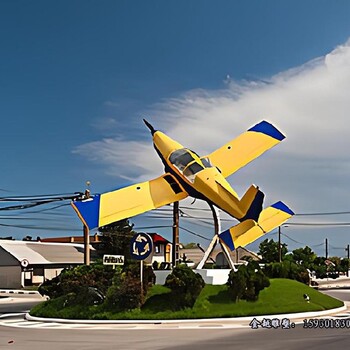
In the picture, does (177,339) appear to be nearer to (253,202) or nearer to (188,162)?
(253,202)

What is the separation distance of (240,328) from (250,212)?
5893mm

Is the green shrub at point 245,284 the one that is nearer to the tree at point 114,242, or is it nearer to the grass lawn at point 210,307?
the grass lawn at point 210,307

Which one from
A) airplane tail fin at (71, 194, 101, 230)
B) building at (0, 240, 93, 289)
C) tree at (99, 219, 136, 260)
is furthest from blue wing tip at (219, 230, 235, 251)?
tree at (99, 219, 136, 260)

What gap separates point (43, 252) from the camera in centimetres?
5991

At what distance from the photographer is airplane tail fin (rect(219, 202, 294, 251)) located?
987 inches

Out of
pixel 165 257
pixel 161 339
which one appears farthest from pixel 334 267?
pixel 161 339

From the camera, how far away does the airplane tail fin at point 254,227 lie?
25.1m

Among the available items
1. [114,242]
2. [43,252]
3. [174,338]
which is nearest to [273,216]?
[174,338]

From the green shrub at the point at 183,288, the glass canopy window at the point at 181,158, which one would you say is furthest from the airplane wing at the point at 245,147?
the green shrub at the point at 183,288

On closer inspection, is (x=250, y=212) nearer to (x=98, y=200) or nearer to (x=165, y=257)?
(x=98, y=200)

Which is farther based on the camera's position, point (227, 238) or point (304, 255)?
point (304, 255)

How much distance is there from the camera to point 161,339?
56.0 ft

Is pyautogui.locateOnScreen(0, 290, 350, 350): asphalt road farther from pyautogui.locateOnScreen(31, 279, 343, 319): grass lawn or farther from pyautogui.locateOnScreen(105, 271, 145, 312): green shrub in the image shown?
pyautogui.locateOnScreen(105, 271, 145, 312): green shrub

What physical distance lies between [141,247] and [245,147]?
7.89m
